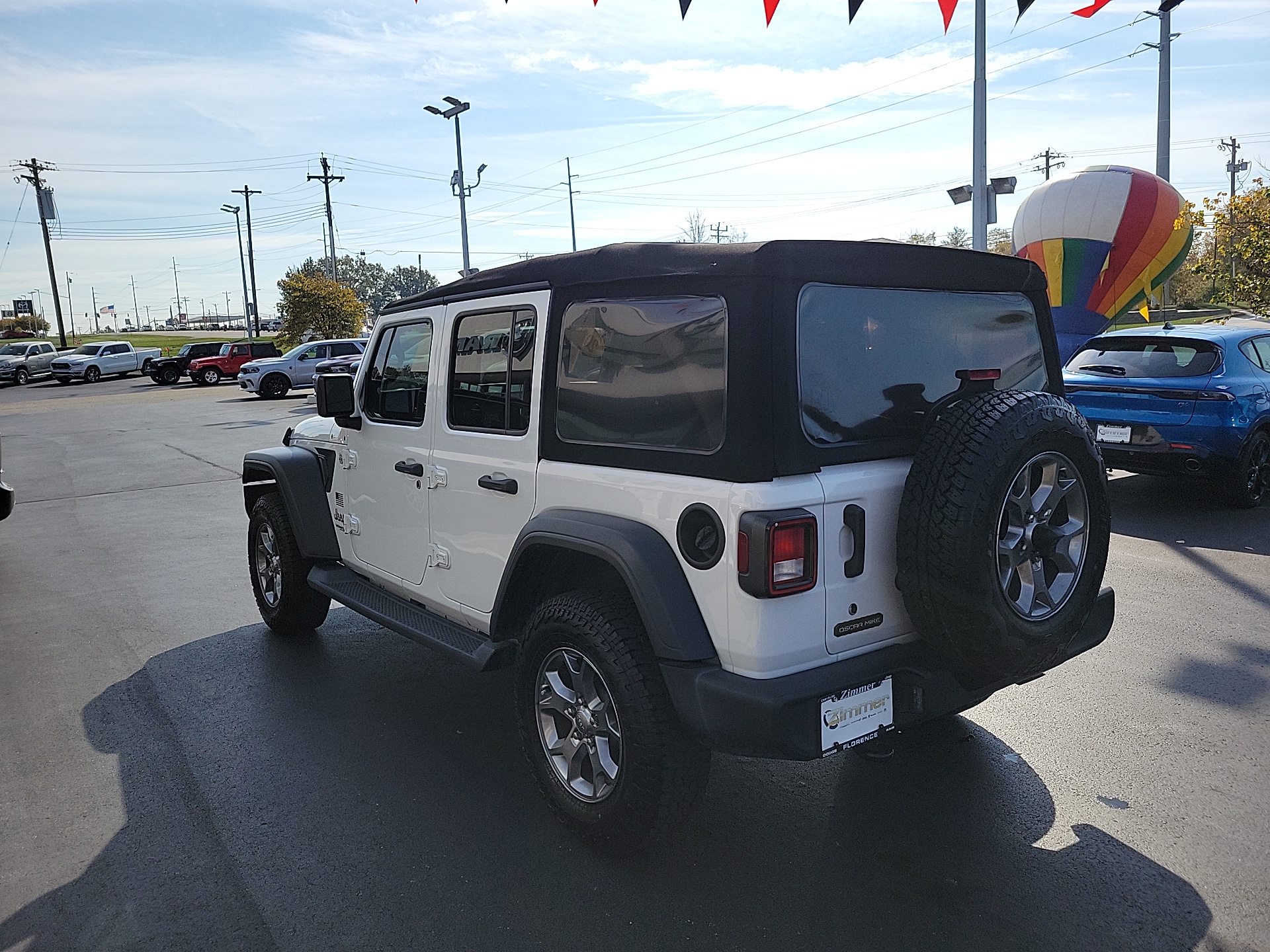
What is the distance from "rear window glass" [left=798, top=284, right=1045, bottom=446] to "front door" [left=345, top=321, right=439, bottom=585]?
190 cm

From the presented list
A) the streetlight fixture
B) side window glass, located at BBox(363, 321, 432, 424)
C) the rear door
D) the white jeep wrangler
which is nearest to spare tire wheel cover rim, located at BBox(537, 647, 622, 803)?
the white jeep wrangler

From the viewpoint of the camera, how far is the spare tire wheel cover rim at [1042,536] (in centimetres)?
292

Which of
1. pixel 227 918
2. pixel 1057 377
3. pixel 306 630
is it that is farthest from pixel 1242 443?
pixel 227 918

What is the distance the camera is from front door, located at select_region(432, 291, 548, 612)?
3.52 m

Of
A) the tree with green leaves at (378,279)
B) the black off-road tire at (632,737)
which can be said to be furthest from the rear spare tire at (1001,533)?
the tree with green leaves at (378,279)

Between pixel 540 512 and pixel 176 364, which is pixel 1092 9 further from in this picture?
pixel 176 364

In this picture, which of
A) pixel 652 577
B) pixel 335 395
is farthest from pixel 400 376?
pixel 652 577

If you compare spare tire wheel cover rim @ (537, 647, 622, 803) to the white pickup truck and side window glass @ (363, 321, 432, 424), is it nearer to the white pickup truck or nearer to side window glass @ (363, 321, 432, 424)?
side window glass @ (363, 321, 432, 424)

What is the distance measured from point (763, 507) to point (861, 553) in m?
0.41

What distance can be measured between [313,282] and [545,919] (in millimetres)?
46419

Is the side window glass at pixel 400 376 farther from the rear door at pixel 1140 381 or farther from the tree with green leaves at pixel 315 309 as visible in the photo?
the tree with green leaves at pixel 315 309

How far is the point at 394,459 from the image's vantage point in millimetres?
4379

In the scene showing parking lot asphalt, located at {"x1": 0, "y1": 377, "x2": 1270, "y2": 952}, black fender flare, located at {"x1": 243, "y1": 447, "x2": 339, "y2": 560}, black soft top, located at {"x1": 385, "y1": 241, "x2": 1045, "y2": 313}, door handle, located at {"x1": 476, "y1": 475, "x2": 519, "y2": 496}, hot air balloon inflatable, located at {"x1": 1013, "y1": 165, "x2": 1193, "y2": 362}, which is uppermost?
hot air balloon inflatable, located at {"x1": 1013, "y1": 165, "x2": 1193, "y2": 362}

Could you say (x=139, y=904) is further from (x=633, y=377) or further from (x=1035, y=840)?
(x=1035, y=840)
